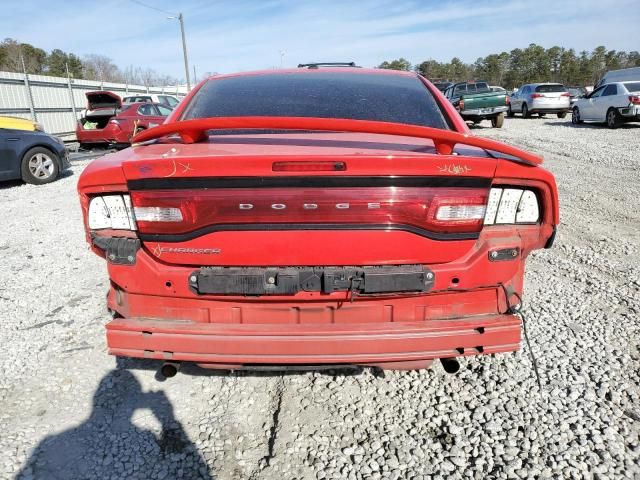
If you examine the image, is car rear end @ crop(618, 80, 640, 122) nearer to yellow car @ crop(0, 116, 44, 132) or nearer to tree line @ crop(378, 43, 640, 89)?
yellow car @ crop(0, 116, 44, 132)

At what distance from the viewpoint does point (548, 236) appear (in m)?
1.96

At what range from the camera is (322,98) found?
2666 mm

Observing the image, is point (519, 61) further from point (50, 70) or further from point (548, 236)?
point (548, 236)

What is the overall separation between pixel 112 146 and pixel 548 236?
15805 mm

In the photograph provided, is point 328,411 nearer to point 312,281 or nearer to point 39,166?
point 312,281

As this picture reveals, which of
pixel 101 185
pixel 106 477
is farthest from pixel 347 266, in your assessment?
pixel 106 477

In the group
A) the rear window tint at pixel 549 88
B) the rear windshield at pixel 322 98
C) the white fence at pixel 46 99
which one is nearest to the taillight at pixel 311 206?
the rear windshield at pixel 322 98

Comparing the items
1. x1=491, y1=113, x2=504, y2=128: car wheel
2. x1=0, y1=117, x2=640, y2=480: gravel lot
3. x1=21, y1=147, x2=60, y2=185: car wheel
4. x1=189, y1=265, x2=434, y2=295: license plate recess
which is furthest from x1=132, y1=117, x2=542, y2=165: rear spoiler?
x1=491, y1=113, x2=504, y2=128: car wheel

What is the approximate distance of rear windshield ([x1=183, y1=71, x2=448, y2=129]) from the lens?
252 cm

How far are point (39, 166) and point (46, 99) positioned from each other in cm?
1319

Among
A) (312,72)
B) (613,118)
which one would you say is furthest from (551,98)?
(312,72)

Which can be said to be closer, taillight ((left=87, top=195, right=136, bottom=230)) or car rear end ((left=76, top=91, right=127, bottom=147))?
taillight ((left=87, top=195, right=136, bottom=230))

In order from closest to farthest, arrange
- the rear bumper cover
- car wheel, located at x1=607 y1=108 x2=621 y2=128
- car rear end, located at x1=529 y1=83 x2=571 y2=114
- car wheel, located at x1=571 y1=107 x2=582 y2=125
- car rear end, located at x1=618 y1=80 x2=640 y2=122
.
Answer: the rear bumper cover, car rear end, located at x1=618 y1=80 x2=640 y2=122, car wheel, located at x1=607 y1=108 x2=621 y2=128, car wheel, located at x1=571 y1=107 x2=582 y2=125, car rear end, located at x1=529 y1=83 x2=571 y2=114

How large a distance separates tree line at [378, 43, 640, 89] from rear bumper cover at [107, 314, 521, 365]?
221ft
